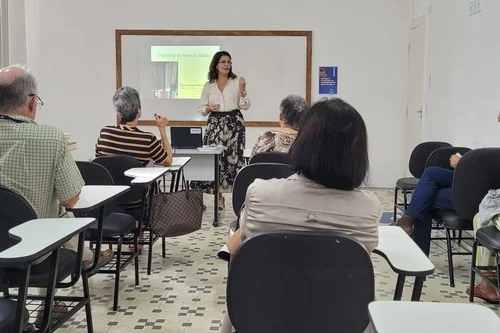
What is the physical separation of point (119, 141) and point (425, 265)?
240 cm

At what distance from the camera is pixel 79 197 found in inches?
89.0

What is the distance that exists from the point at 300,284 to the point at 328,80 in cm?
574

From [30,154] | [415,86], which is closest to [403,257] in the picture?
[30,154]

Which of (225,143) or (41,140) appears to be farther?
(225,143)

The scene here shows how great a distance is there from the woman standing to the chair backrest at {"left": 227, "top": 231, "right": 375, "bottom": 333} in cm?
381

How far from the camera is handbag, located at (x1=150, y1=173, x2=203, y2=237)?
10.9ft

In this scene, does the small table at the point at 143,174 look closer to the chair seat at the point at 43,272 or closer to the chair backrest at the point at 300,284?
the chair seat at the point at 43,272

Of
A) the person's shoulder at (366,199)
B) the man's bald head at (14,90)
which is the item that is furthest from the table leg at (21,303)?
the person's shoulder at (366,199)

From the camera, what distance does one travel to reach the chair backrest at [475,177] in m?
3.00

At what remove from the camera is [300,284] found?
138cm

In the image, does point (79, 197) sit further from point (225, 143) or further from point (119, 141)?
point (225, 143)

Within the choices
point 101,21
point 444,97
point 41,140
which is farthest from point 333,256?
point 101,21

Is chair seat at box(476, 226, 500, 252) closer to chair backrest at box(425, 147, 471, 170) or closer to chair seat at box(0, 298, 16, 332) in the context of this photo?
chair backrest at box(425, 147, 471, 170)

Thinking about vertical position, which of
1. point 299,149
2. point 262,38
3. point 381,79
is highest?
point 262,38
